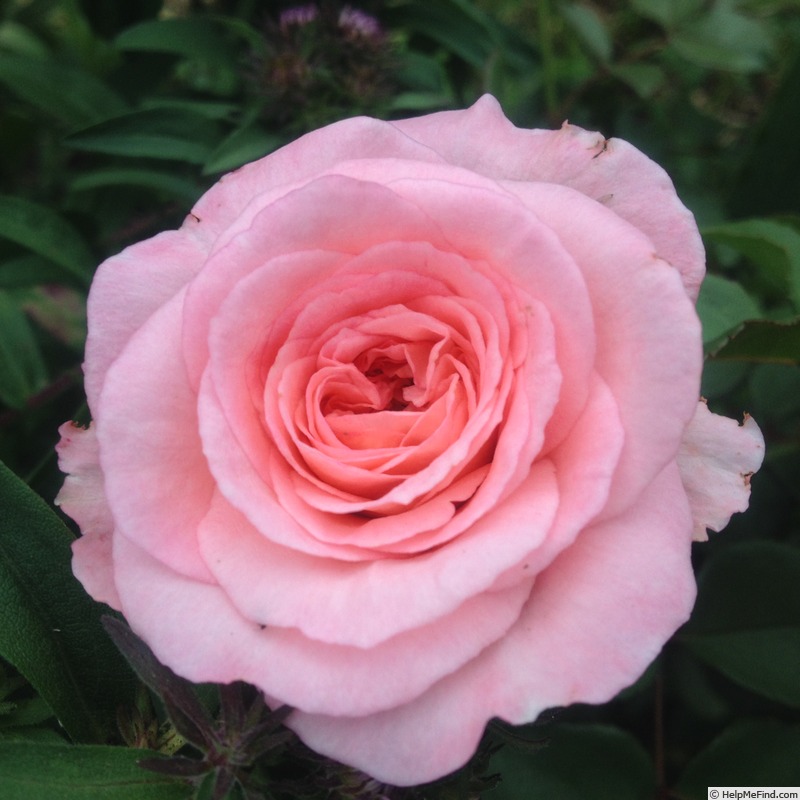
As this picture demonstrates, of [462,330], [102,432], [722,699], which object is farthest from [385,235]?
[722,699]

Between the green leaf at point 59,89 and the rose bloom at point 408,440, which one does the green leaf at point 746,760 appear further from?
the green leaf at point 59,89

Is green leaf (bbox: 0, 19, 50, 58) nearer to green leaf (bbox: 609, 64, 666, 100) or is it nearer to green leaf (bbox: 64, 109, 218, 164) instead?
green leaf (bbox: 64, 109, 218, 164)

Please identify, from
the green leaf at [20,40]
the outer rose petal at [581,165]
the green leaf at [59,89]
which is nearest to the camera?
the outer rose petal at [581,165]

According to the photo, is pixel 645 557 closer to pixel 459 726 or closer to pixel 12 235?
pixel 459 726

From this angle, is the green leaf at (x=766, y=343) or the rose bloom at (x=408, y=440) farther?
the green leaf at (x=766, y=343)

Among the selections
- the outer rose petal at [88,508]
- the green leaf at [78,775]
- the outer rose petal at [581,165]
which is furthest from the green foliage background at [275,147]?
the outer rose petal at [581,165]

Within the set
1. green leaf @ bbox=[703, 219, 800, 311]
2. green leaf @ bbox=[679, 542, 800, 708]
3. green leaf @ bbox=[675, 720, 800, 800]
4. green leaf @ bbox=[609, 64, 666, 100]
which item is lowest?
green leaf @ bbox=[675, 720, 800, 800]

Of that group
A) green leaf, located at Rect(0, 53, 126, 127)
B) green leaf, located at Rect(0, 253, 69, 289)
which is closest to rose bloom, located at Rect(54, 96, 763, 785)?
green leaf, located at Rect(0, 253, 69, 289)
